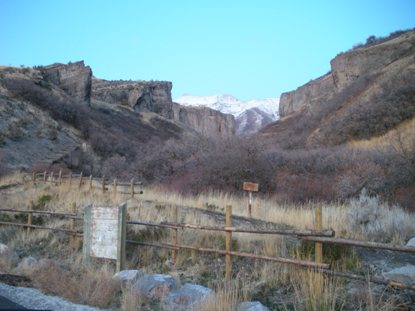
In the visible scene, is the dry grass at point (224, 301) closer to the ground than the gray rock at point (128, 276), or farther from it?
farther from it

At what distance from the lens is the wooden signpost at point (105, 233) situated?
29.3 ft

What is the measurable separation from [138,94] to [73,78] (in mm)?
24870

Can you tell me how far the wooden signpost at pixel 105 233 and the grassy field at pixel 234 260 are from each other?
311 mm

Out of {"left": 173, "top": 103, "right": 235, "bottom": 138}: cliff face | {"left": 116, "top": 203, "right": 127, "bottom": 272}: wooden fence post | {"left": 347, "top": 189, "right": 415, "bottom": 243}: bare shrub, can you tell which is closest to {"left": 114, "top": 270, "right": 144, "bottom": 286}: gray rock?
{"left": 116, "top": 203, "right": 127, "bottom": 272}: wooden fence post

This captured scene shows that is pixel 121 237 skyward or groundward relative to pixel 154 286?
skyward

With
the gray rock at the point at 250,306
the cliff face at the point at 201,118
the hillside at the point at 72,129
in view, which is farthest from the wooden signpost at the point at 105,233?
the cliff face at the point at 201,118

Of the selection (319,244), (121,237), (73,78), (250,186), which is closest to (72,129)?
(73,78)

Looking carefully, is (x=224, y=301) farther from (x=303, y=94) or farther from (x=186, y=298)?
(x=303, y=94)

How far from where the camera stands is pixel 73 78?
2672 inches

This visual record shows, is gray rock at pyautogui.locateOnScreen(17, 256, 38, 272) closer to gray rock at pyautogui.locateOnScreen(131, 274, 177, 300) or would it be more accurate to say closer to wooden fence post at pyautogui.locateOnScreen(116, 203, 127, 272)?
wooden fence post at pyautogui.locateOnScreen(116, 203, 127, 272)

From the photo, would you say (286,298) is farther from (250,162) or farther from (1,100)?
(1,100)

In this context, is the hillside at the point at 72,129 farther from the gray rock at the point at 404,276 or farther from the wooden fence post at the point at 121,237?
the gray rock at the point at 404,276

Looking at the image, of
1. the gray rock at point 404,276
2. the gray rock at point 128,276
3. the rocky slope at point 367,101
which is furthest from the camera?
the rocky slope at point 367,101

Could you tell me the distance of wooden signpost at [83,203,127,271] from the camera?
8938 mm
